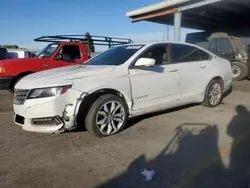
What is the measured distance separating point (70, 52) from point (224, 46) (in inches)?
280

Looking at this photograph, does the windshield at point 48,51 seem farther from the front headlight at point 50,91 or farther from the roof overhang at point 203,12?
the roof overhang at point 203,12

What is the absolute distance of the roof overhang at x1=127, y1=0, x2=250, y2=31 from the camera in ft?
39.3

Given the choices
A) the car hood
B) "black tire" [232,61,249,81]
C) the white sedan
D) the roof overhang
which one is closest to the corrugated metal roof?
the roof overhang

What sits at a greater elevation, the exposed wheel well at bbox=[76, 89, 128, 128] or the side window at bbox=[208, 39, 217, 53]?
the side window at bbox=[208, 39, 217, 53]

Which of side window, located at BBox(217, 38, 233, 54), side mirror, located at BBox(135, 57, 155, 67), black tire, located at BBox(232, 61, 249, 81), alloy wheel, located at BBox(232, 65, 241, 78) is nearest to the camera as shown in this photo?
side mirror, located at BBox(135, 57, 155, 67)

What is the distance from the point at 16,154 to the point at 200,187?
2.50m

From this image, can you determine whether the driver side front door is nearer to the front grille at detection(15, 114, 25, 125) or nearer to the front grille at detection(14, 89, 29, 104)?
the front grille at detection(14, 89, 29, 104)

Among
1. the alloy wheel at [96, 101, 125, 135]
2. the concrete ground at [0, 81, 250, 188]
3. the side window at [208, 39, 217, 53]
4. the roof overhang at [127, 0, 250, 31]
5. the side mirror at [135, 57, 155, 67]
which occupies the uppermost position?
the roof overhang at [127, 0, 250, 31]

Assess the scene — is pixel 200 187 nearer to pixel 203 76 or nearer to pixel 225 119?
pixel 225 119

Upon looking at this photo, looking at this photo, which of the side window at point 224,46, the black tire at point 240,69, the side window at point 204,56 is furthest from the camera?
the side window at point 224,46

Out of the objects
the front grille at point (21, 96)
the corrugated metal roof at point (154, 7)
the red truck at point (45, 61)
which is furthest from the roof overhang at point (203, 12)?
the front grille at point (21, 96)

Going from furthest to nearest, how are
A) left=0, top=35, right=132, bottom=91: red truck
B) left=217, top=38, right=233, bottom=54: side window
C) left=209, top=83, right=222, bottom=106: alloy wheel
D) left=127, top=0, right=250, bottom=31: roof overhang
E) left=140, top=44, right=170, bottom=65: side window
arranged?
left=127, top=0, right=250, bottom=31: roof overhang, left=217, top=38, right=233, bottom=54: side window, left=0, top=35, right=132, bottom=91: red truck, left=209, top=83, right=222, bottom=106: alloy wheel, left=140, top=44, right=170, bottom=65: side window

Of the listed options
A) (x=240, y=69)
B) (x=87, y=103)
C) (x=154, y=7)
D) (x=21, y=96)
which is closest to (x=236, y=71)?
(x=240, y=69)

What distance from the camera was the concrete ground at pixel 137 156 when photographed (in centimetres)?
285
